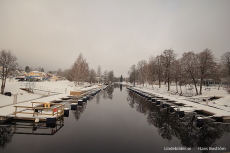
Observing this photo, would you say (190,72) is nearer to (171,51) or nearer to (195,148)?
(171,51)

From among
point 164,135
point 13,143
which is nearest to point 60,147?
point 13,143

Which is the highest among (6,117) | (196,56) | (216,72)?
(196,56)

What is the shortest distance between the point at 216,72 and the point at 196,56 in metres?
5.58

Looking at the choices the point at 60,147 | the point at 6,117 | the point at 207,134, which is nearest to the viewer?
the point at 60,147

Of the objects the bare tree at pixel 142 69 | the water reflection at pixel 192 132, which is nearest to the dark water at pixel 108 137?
the water reflection at pixel 192 132

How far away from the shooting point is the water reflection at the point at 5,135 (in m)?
7.19

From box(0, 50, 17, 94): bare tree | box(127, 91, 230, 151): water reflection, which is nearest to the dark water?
box(127, 91, 230, 151): water reflection

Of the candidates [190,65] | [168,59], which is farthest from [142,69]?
[190,65]

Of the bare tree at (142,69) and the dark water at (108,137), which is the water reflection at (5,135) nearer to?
the dark water at (108,137)

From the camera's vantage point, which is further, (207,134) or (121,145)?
(207,134)

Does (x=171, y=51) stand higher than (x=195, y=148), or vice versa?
(x=171, y=51)

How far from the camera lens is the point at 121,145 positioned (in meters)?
7.32

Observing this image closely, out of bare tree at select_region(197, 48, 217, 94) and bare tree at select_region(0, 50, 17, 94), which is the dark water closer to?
bare tree at select_region(0, 50, 17, 94)

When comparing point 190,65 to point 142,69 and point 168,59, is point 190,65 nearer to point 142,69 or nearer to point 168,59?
point 168,59
